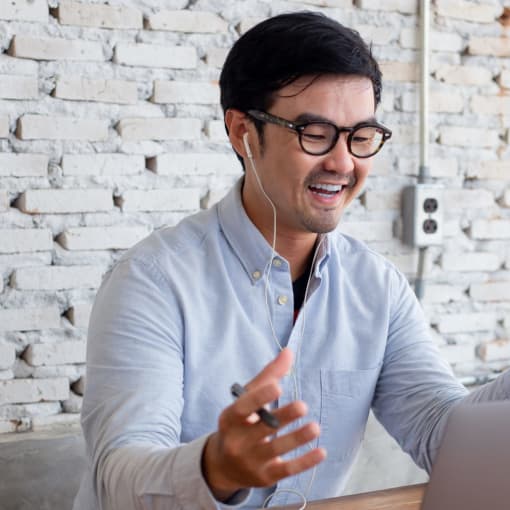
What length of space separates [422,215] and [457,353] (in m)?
0.44

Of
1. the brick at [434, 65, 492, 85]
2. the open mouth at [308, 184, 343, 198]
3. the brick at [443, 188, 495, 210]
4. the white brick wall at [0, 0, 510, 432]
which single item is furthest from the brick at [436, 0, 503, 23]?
the open mouth at [308, 184, 343, 198]

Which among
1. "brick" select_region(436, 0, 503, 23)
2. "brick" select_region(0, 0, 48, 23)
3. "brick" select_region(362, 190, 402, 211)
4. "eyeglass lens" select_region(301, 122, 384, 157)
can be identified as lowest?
"brick" select_region(362, 190, 402, 211)

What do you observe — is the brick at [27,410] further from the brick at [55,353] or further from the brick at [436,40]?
the brick at [436,40]

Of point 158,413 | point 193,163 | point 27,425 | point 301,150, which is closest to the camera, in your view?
point 158,413

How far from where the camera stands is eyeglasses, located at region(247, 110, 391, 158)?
1.42 meters

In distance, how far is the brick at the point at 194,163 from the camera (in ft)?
7.02

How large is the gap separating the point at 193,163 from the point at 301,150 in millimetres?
780

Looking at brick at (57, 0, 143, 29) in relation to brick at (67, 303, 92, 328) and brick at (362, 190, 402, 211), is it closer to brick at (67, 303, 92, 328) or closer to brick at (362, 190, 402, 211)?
brick at (67, 303, 92, 328)

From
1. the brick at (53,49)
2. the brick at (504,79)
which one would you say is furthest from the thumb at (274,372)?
the brick at (504,79)

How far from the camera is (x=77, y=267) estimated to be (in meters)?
2.05

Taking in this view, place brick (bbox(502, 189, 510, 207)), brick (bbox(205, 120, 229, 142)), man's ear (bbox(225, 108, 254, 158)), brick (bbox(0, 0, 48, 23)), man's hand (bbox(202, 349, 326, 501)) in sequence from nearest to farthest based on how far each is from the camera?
1. man's hand (bbox(202, 349, 326, 501))
2. man's ear (bbox(225, 108, 254, 158))
3. brick (bbox(0, 0, 48, 23))
4. brick (bbox(205, 120, 229, 142))
5. brick (bbox(502, 189, 510, 207))

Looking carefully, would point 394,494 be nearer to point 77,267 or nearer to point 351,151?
point 351,151

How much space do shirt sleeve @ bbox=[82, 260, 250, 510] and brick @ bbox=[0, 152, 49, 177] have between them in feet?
2.11

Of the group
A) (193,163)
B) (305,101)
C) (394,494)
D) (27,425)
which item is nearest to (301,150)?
(305,101)
